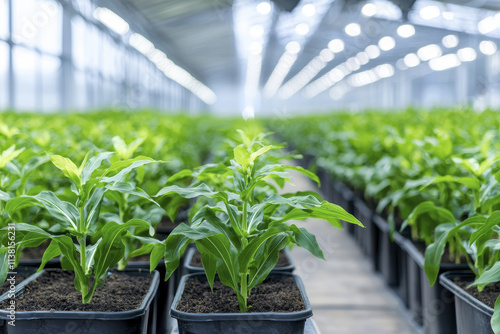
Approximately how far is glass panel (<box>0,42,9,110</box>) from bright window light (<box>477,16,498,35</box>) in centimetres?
1404

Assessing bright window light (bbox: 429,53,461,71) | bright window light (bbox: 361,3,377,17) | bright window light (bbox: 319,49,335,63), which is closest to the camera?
bright window light (bbox: 361,3,377,17)

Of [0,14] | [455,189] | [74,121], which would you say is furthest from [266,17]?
[455,189]

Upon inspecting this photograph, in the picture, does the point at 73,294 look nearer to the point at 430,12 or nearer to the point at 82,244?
the point at 82,244

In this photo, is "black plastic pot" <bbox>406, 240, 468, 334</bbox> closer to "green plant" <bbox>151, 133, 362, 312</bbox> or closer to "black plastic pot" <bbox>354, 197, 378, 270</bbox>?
"green plant" <bbox>151, 133, 362, 312</bbox>

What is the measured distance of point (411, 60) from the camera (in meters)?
27.8

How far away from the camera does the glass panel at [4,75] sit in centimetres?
940

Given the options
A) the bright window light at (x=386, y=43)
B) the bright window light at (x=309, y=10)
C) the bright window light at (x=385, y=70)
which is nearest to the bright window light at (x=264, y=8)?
the bright window light at (x=309, y=10)

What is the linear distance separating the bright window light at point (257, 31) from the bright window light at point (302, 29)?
136cm

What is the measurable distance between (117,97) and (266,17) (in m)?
5.91

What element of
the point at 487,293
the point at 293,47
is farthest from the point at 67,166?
the point at 293,47

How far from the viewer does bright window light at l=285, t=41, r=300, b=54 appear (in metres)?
23.2

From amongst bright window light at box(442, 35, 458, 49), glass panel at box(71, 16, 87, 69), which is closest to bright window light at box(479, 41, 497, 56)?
bright window light at box(442, 35, 458, 49)

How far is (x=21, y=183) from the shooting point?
1.95m

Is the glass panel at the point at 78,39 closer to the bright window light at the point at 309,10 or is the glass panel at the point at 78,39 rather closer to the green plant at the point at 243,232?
the bright window light at the point at 309,10
